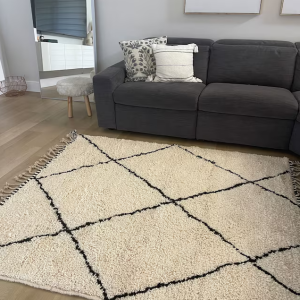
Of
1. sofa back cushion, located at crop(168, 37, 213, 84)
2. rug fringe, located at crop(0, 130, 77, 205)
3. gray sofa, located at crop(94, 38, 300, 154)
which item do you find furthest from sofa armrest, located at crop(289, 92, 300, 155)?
rug fringe, located at crop(0, 130, 77, 205)

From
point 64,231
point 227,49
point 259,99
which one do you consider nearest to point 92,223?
point 64,231

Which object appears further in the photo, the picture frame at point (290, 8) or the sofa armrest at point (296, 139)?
the picture frame at point (290, 8)

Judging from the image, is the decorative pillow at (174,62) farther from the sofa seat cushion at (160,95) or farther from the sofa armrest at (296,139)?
the sofa armrest at (296,139)

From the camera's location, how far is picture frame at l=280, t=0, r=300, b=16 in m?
2.82

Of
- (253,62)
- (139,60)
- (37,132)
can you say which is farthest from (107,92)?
(253,62)

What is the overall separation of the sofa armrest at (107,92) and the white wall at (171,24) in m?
0.79

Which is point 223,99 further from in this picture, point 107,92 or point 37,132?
point 37,132

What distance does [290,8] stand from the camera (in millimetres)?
2850

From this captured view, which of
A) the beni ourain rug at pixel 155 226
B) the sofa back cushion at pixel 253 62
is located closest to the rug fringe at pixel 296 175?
the beni ourain rug at pixel 155 226

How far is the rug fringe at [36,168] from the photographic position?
6.36 ft

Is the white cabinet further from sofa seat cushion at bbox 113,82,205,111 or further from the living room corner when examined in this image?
sofa seat cushion at bbox 113,82,205,111

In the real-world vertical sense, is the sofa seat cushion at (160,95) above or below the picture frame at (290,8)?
below

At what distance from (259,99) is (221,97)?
11.9 inches

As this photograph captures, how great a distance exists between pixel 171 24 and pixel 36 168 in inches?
84.6
